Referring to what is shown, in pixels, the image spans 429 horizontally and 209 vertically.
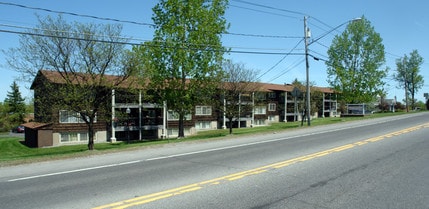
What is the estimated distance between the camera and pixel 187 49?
28.2 m

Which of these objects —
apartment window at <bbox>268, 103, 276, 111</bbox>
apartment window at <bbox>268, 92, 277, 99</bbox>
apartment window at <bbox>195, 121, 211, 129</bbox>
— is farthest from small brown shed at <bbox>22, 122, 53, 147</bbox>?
apartment window at <bbox>268, 92, 277, 99</bbox>

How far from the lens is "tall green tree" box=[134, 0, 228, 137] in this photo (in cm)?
2892

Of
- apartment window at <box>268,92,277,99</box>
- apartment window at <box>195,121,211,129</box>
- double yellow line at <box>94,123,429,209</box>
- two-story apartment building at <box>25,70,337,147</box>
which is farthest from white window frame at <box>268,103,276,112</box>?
double yellow line at <box>94,123,429,209</box>

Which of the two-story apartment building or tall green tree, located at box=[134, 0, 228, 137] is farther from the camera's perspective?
the two-story apartment building

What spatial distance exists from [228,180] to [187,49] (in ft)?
69.4

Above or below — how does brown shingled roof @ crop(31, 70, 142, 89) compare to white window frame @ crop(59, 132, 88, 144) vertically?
above

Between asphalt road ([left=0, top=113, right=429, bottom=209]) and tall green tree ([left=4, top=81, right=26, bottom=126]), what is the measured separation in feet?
238

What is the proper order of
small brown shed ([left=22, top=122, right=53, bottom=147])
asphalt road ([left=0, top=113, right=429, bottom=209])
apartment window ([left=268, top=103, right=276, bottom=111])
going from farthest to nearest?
apartment window ([left=268, top=103, right=276, bottom=111])
small brown shed ([left=22, top=122, right=53, bottom=147])
asphalt road ([left=0, top=113, right=429, bottom=209])

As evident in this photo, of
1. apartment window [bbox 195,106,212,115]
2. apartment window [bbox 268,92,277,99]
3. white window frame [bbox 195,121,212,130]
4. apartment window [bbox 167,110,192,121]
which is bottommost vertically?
white window frame [bbox 195,121,212,130]

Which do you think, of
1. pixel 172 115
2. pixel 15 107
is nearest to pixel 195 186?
pixel 172 115

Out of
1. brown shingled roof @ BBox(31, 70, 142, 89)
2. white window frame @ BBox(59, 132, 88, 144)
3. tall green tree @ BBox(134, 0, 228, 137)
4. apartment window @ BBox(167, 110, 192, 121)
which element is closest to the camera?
brown shingled roof @ BBox(31, 70, 142, 89)

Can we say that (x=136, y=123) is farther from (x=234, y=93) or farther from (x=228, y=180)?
(x=228, y=180)

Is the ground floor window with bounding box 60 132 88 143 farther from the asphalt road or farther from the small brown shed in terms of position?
A: the asphalt road

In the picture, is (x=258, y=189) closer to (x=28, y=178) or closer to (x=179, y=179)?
(x=179, y=179)
